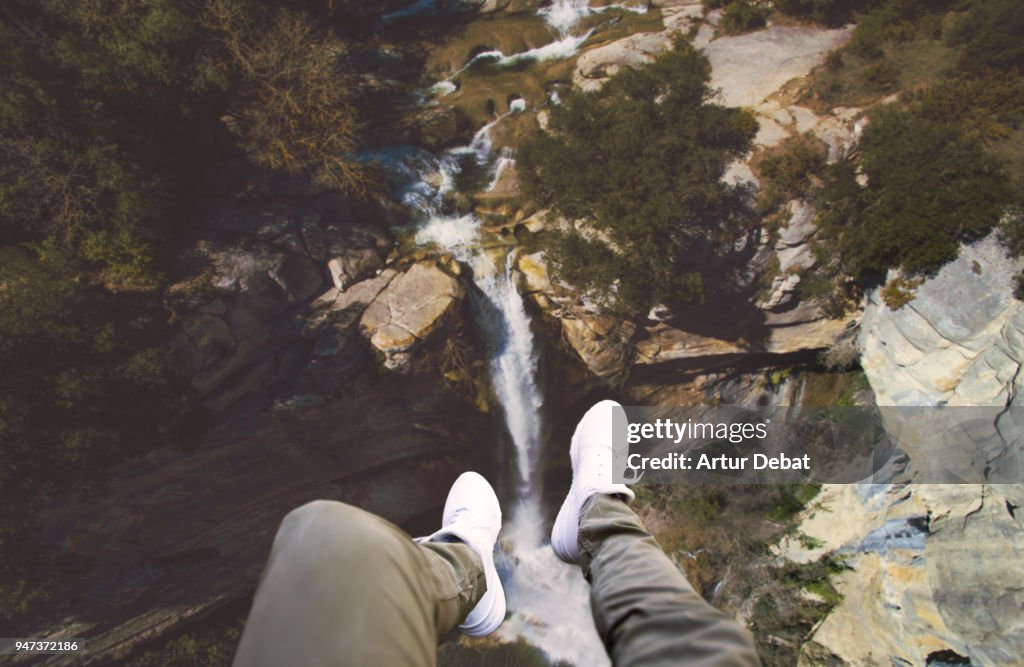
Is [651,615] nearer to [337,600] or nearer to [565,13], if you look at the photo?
[337,600]

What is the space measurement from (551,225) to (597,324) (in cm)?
252

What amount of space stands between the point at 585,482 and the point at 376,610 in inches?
→ 119

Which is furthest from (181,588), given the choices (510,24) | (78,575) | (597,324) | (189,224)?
(510,24)

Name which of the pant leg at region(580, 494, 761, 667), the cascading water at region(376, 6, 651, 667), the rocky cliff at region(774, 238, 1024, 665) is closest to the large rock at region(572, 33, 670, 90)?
the cascading water at region(376, 6, 651, 667)

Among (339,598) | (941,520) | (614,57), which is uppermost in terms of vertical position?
(614,57)

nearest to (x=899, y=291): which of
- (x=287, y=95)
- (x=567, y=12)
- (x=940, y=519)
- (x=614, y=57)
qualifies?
(x=940, y=519)

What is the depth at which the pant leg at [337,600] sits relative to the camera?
1.60 metres

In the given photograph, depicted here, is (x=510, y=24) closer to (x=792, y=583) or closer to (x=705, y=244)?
(x=705, y=244)

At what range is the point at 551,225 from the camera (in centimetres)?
1034

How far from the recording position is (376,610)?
1.79 m

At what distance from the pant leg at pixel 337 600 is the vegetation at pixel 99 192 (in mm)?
8402

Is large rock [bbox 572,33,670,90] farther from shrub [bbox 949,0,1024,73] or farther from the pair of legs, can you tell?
the pair of legs

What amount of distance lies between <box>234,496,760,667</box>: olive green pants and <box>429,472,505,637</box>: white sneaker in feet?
3.31

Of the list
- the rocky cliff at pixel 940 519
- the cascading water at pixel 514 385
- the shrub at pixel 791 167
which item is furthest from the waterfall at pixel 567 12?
the rocky cliff at pixel 940 519
